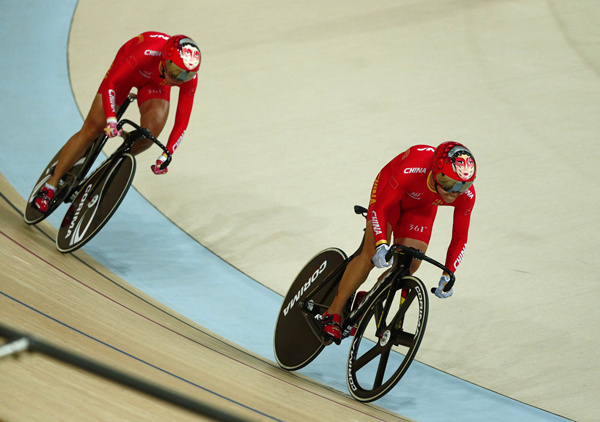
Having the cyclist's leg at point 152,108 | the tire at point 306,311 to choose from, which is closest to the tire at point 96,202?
the cyclist's leg at point 152,108

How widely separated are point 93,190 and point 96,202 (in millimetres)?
98

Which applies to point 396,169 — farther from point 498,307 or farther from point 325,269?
point 498,307

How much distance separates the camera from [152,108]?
3.79m

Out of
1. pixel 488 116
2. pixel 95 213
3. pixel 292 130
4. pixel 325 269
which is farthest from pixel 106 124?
pixel 488 116

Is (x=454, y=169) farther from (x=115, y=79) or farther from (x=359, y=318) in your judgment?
(x=115, y=79)

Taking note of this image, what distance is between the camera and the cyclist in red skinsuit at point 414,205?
8.84ft

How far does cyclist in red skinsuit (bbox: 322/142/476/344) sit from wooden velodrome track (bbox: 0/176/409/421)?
19.1 inches

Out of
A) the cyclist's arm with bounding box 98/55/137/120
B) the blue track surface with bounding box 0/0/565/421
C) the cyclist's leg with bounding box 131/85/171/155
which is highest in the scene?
the cyclist's arm with bounding box 98/55/137/120

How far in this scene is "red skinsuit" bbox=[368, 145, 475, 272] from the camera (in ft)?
9.41

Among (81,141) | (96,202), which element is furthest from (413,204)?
(81,141)

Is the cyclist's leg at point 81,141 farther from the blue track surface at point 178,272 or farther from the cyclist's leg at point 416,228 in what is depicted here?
the cyclist's leg at point 416,228

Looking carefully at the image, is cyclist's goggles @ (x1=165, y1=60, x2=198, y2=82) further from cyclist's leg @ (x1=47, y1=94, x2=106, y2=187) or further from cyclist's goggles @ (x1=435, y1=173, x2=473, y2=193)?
cyclist's goggles @ (x1=435, y1=173, x2=473, y2=193)

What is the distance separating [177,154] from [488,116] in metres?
2.83

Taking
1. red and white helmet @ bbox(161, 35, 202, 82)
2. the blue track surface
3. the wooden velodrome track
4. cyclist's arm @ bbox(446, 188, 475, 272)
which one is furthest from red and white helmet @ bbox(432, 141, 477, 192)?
red and white helmet @ bbox(161, 35, 202, 82)
